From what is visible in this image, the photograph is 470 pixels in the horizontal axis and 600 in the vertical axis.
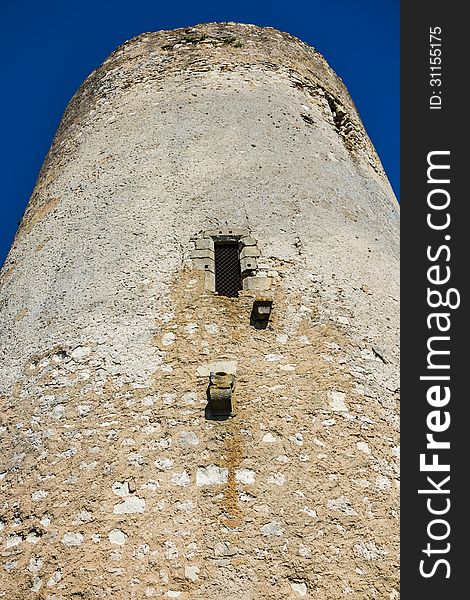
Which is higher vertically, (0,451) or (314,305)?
(314,305)

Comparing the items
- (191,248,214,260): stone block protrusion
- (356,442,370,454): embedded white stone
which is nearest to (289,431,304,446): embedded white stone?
(356,442,370,454): embedded white stone

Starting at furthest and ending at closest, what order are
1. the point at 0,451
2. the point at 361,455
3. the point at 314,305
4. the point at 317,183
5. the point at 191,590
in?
the point at 317,183, the point at 314,305, the point at 0,451, the point at 361,455, the point at 191,590

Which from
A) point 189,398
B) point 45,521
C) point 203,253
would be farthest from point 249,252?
point 45,521

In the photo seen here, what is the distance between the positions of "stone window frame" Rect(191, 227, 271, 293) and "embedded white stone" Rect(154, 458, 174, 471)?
4.78 ft

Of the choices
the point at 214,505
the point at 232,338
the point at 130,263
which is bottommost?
the point at 214,505

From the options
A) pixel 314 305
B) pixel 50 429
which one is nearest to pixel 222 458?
pixel 50 429

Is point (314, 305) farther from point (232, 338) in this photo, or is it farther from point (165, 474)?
point (165, 474)

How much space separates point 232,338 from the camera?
187 inches

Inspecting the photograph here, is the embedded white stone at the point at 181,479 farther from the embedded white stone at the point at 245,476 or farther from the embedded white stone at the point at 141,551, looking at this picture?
the embedded white stone at the point at 141,551

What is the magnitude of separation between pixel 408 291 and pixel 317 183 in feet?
6.36

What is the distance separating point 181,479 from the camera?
397 centimetres

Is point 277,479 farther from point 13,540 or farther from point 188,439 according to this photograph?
point 13,540

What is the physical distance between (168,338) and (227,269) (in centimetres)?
87

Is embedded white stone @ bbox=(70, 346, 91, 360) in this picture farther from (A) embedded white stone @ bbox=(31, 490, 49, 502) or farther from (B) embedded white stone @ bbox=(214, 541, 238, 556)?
(B) embedded white stone @ bbox=(214, 541, 238, 556)
